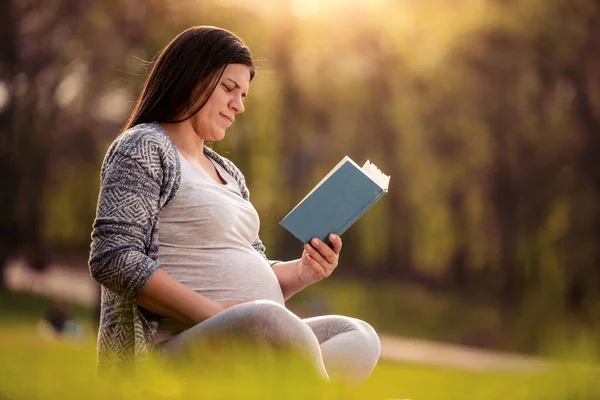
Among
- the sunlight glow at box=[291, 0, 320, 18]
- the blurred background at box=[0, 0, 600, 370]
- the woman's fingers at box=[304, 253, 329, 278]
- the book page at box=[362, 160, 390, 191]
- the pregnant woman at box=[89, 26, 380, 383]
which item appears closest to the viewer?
the pregnant woman at box=[89, 26, 380, 383]

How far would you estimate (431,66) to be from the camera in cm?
2473

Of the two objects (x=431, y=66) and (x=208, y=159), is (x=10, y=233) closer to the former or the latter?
(x=431, y=66)

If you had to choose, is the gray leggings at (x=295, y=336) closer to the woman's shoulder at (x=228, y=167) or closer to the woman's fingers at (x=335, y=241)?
the woman's fingers at (x=335, y=241)

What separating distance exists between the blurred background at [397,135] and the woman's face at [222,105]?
51.4ft

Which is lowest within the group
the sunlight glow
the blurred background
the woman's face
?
the blurred background

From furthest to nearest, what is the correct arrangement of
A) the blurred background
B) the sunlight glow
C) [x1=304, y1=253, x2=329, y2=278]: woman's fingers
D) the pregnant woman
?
the sunlight glow, the blurred background, [x1=304, y1=253, x2=329, y2=278]: woman's fingers, the pregnant woman

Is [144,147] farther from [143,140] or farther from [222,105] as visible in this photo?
[222,105]

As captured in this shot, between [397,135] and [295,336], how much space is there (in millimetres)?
23065

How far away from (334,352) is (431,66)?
73.3 feet

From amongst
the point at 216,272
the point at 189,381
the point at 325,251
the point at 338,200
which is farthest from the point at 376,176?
the point at 189,381

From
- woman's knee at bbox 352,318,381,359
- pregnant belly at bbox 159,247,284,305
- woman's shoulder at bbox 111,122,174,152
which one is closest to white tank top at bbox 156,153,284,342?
pregnant belly at bbox 159,247,284,305

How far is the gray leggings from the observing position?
2.63 m

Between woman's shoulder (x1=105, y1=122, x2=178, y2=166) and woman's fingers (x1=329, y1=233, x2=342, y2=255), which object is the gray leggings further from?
woman's shoulder (x1=105, y1=122, x2=178, y2=166)

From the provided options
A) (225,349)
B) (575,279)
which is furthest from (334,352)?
(575,279)
